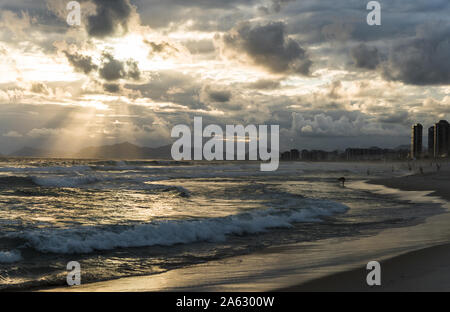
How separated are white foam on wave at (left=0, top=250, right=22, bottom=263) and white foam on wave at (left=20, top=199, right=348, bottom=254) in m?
0.63

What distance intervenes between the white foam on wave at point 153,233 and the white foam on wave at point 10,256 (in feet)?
2.07

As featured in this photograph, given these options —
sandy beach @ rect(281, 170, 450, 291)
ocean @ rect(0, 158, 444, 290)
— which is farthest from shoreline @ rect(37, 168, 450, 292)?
ocean @ rect(0, 158, 444, 290)

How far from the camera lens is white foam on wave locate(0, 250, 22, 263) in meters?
8.29

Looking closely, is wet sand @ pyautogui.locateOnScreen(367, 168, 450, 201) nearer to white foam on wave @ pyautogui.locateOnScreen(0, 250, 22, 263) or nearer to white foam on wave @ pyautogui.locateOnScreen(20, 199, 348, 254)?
white foam on wave @ pyautogui.locateOnScreen(20, 199, 348, 254)

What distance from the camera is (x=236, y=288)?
20.2ft

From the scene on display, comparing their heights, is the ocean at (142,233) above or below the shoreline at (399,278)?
below

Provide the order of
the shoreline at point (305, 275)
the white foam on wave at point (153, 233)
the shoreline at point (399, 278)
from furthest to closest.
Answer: the white foam on wave at point (153, 233) → the shoreline at point (305, 275) → the shoreline at point (399, 278)

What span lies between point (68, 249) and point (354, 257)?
663 centimetres

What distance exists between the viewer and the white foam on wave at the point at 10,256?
829cm

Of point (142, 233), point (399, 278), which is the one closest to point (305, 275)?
point (399, 278)

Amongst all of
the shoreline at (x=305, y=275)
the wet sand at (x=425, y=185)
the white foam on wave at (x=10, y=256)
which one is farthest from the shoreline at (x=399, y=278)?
the wet sand at (x=425, y=185)

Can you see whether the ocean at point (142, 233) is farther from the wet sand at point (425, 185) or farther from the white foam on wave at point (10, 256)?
the wet sand at point (425, 185)
